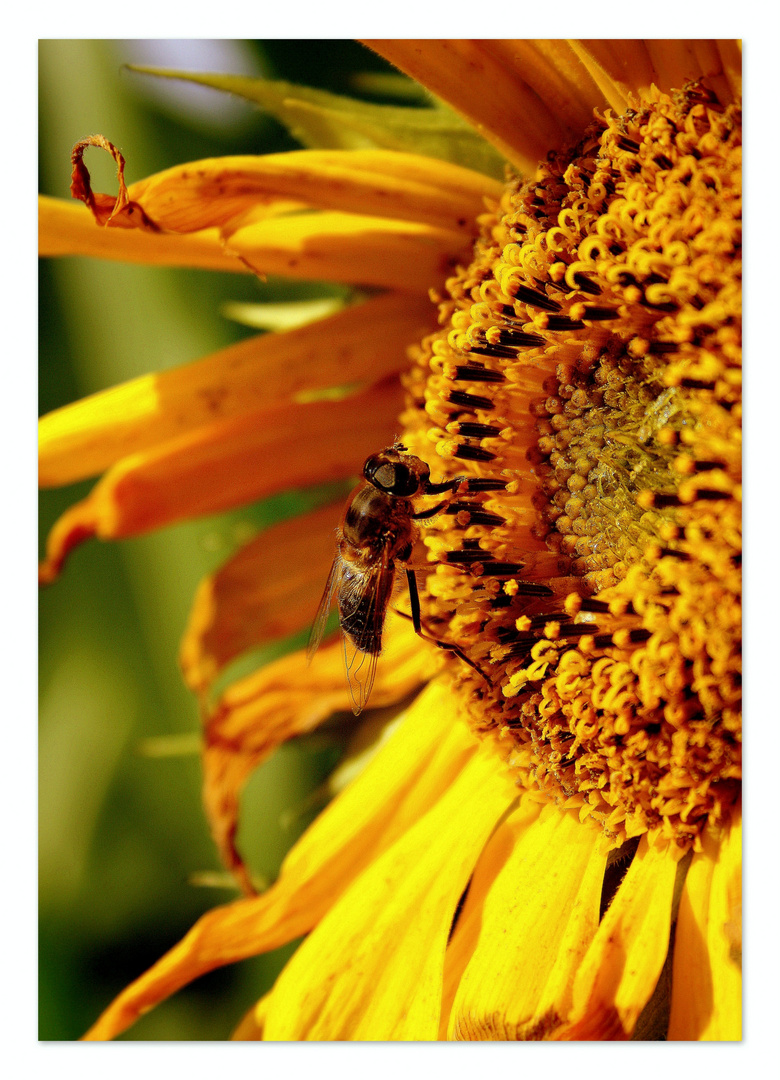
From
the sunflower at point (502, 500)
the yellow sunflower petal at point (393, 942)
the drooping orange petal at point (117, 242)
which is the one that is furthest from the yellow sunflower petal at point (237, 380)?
the yellow sunflower petal at point (393, 942)

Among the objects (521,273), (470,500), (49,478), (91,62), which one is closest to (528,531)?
(470,500)

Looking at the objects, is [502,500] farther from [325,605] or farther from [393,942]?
[393,942]

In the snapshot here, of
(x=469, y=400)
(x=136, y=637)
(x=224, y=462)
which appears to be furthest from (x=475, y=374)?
(x=136, y=637)

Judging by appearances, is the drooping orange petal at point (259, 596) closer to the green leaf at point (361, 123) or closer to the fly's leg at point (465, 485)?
the fly's leg at point (465, 485)

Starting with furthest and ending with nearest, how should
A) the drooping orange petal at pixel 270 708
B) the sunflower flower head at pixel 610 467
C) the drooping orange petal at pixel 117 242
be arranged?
the drooping orange petal at pixel 270 708 → the drooping orange petal at pixel 117 242 → the sunflower flower head at pixel 610 467

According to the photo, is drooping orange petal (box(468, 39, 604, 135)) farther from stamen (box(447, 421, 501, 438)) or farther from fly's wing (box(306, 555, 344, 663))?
fly's wing (box(306, 555, 344, 663))
